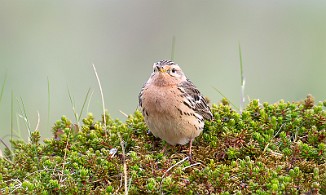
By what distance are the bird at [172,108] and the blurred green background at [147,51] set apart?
5.82 m

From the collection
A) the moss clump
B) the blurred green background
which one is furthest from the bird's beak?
the blurred green background

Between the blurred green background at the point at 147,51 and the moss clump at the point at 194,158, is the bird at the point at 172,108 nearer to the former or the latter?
the moss clump at the point at 194,158

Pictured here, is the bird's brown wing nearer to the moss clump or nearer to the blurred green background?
the moss clump

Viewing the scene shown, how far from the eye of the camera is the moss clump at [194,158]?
676 cm

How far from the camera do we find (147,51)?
1744 centimetres

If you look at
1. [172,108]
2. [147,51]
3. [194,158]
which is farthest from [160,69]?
[147,51]

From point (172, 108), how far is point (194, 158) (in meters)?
0.96

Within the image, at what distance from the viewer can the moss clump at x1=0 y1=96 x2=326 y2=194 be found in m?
6.76

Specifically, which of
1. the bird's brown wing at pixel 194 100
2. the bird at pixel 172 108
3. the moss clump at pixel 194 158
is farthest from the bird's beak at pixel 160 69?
the moss clump at pixel 194 158

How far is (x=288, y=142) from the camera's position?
7.77 metres

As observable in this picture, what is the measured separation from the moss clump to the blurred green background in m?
5.86

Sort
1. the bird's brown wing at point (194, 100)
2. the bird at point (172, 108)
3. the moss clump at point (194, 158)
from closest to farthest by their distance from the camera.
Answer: the moss clump at point (194, 158) → the bird at point (172, 108) → the bird's brown wing at point (194, 100)

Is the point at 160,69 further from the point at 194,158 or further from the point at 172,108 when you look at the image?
the point at 194,158

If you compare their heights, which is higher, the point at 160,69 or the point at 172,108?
the point at 160,69
